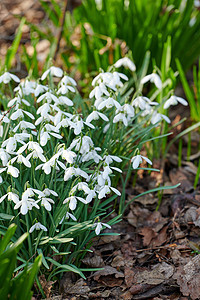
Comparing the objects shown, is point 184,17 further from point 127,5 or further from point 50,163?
point 50,163

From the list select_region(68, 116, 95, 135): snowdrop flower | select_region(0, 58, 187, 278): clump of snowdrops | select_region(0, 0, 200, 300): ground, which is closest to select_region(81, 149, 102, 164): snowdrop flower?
select_region(0, 58, 187, 278): clump of snowdrops

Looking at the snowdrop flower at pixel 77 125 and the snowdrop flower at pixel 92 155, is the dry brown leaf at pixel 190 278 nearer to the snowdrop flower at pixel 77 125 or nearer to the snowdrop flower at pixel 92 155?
the snowdrop flower at pixel 92 155

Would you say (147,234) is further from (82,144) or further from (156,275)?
(82,144)

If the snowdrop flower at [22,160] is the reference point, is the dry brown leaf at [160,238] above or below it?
below

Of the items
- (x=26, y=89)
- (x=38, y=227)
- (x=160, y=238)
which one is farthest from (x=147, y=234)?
(x=26, y=89)

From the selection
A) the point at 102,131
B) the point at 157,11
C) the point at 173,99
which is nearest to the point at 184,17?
the point at 157,11

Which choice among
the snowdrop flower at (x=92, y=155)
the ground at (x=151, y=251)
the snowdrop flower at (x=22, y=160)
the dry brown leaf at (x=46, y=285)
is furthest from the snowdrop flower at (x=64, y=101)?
the dry brown leaf at (x=46, y=285)

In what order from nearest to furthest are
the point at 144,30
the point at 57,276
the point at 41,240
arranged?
the point at 41,240
the point at 57,276
the point at 144,30

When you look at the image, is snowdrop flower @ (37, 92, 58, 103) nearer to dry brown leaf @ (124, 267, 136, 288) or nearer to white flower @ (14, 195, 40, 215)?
white flower @ (14, 195, 40, 215)
